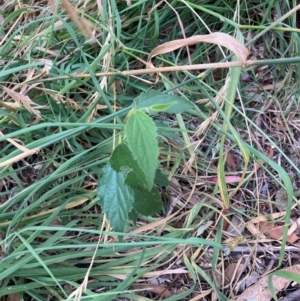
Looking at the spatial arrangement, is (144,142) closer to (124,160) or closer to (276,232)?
(124,160)

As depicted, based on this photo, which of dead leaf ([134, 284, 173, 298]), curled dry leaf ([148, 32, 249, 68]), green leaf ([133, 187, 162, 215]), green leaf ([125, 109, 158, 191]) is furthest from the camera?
dead leaf ([134, 284, 173, 298])

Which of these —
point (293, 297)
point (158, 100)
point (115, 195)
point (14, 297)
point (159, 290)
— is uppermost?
point (158, 100)

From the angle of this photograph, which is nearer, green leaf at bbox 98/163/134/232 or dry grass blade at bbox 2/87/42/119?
green leaf at bbox 98/163/134/232

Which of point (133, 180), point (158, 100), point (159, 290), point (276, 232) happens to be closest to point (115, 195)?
point (133, 180)

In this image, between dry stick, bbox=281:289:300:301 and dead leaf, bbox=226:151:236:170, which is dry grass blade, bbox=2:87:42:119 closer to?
dead leaf, bbox=226:151:236:170

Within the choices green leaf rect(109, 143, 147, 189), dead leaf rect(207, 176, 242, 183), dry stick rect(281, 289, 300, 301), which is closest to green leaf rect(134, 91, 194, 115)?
green leaf rect(109, 143, 147, 189)

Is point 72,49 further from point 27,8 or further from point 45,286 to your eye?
point 45,286

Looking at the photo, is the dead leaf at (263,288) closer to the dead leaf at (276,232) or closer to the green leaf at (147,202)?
the dead leaf at (276,232)
